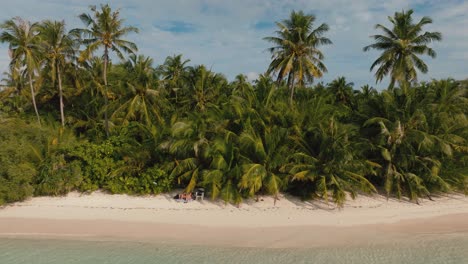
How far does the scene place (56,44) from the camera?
2030 cm

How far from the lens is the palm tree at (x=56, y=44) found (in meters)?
19.9

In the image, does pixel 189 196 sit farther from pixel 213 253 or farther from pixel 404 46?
pixel 404 46

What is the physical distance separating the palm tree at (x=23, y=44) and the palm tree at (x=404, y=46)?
76.0ft

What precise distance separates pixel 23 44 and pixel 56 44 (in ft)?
5.81

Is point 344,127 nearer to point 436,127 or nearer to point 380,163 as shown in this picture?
point 380,163

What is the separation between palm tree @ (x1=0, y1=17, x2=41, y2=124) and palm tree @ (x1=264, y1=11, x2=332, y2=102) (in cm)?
1459

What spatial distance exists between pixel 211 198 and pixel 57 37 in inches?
577

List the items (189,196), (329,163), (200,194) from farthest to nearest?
(200,194) < (189,196) < (329,163)

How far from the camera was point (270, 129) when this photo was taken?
1472 cm

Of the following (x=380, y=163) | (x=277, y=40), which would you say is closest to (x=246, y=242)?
(x=380, y=163)

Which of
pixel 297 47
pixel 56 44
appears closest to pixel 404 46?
pixel 297 47

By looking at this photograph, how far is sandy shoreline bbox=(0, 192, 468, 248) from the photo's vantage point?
11.2 metres

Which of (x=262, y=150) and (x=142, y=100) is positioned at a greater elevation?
(x=142, y=100)

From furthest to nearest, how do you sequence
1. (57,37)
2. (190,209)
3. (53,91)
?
(53,91) → (57,37) → (190,209)
